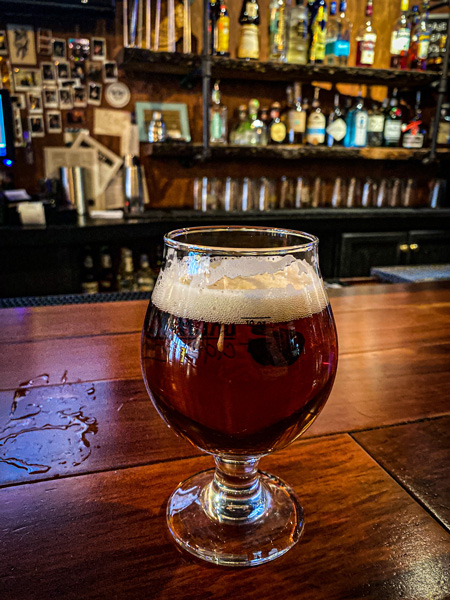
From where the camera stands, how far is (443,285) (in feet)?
4.29

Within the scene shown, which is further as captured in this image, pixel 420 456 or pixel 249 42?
pixel 249 42

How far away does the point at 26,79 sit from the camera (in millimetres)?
3090

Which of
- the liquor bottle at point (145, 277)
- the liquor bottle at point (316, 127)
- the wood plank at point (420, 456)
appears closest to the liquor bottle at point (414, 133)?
the liquor bottle at point (316, 127)

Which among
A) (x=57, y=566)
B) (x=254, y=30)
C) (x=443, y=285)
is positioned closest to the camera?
(x=57, y=566)

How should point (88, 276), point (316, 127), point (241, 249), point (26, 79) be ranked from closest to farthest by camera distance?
point (241, 249) → point (88, 276) → point (26, 79) → point (316, 127)

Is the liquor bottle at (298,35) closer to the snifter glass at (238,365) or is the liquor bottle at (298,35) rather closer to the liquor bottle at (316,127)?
the liquor bottle at (316,127)

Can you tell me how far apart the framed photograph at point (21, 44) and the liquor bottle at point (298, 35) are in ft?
5.36

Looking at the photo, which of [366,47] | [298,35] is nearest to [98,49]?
[298,35]

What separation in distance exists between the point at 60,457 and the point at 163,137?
2.97m

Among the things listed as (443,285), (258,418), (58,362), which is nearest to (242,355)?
(258,418)

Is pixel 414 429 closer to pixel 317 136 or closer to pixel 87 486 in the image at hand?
pixel 87 486

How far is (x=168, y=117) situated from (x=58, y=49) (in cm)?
80

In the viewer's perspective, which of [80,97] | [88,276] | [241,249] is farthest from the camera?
[80,97]

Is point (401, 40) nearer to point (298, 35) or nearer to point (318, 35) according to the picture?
point (318, 35)
